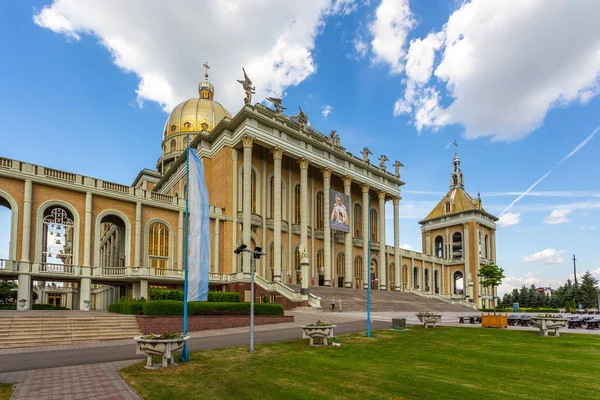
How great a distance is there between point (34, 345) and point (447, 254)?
2822 inches

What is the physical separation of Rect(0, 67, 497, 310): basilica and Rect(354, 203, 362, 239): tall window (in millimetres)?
136

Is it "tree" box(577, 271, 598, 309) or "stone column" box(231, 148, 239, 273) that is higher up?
"stone column" box(231, 148, 239, 273)

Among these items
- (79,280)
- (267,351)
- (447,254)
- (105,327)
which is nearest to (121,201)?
(79,280)

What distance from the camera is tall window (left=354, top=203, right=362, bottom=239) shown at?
54938 millimetres

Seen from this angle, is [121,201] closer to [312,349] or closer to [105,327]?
[105,327]

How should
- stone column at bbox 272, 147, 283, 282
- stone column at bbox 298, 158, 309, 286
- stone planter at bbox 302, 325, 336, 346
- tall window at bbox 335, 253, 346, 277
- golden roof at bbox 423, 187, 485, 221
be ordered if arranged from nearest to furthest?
stone planter at bbox 302, 325, 336, 346 → stone column at bbox 272, 147, 283, 282 → stone column at bbox 298, 158, 309, 286 → tall window at bbox 335, 253, 346, 277 → golden roof at bbox 423, 187, 485, 221

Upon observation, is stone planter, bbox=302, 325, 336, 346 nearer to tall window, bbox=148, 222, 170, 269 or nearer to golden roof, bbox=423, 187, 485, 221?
tall window, bbox=148, 222, 170, 269

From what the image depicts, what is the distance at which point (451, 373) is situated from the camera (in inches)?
405

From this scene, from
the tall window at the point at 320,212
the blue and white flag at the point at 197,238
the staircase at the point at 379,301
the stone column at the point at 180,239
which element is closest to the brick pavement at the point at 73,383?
the blue and white flag at the point at 197,238

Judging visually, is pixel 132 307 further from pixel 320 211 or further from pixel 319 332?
pixel 320 211

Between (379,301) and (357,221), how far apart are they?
16296 millimetres

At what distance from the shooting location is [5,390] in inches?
342

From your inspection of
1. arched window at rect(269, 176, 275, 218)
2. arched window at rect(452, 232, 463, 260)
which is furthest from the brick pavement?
arched window at rect(452, 232, 463, 260)

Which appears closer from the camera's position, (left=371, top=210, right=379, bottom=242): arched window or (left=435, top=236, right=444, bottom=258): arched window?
(left=371, top=210, right=379, bottom=242): arched window
